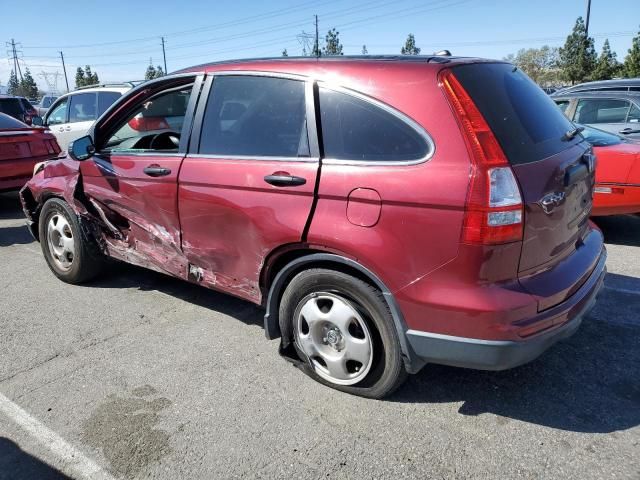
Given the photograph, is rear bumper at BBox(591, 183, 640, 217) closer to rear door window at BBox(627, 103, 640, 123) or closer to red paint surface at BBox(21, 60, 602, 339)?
rear door window at BBox(627, 103, 640, 123)

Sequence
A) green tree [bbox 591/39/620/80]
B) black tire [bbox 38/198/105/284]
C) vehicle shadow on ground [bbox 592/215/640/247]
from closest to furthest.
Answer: black tire [bbox 38/198/105/284] → vehicle shadow on ground [bbox 592/215/640/247] → green tree [bbox 591/39/620/80]

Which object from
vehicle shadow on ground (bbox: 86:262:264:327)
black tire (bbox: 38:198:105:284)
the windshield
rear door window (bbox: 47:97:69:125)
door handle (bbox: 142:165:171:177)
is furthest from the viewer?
rear door window (bbox: 47:97:69:125)

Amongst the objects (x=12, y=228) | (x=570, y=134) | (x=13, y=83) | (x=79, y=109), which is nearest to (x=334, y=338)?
(x=570, y=134)

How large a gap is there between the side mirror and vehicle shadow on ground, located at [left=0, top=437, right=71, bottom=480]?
2.34 m

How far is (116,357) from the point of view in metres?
3.47

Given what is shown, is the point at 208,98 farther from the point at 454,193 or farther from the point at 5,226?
the point at 5,226

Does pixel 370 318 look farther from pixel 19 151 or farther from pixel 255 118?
pixel 19 151

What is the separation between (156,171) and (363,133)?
5.45ft

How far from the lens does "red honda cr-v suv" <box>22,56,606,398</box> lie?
2371 mm

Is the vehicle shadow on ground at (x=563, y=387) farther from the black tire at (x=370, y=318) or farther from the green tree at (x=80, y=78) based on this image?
the green tree at (x=80, y=78)

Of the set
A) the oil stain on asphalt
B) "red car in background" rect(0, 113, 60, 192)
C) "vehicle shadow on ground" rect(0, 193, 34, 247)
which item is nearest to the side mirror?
the oil stain on asphalt

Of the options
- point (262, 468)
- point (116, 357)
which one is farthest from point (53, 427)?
point (262, 468)

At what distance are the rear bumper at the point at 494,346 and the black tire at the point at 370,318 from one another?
0.17 metres

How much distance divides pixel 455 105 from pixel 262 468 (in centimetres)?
192
